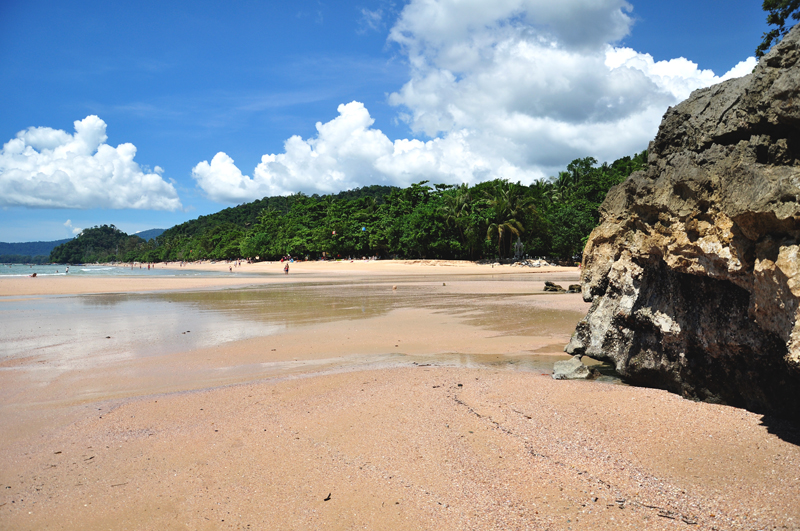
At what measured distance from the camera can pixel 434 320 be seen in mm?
13336

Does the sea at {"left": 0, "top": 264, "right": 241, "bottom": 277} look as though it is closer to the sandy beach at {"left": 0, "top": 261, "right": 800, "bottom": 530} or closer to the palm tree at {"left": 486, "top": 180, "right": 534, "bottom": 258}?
the palm tree at {"left": 486, "top": 180, "right": 534, "bottom": 258}

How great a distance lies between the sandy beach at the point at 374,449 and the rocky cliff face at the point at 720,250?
1.58 feet

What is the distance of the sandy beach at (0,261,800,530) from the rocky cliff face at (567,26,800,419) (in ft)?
1.58

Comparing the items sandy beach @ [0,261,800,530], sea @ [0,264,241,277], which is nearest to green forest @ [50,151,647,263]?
sea @ [0,264,241,277]

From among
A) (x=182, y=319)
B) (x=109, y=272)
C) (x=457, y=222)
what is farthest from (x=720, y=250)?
(x=109, y=272)

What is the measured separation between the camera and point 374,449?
4.26 m

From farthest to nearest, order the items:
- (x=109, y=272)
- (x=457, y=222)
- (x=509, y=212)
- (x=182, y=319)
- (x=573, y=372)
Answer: (x=109, y=272) → (x=457, y=222) → (x=509, y=212) → (x=182, y=319) → (x=573, y=372)

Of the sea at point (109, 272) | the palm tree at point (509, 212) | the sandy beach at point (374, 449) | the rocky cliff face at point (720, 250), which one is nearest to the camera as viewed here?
the sandy beach at point (374, 449)

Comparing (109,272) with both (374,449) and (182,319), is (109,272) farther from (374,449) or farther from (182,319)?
(374,449)

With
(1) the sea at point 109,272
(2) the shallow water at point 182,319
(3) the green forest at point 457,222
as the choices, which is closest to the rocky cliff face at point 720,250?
(2) the shallow water at point 182,319

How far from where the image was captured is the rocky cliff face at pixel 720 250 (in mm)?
3680

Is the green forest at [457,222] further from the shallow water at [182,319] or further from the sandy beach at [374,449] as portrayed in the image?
the sandy beach at [374,449]

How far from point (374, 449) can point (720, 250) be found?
3849mm

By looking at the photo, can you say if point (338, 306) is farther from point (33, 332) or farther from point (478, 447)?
point (478, 447)
